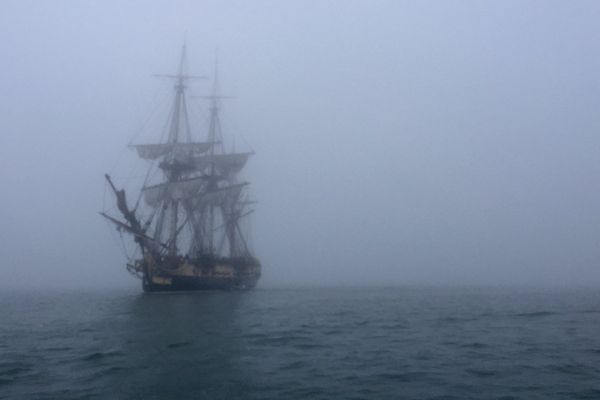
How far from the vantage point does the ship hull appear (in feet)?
265

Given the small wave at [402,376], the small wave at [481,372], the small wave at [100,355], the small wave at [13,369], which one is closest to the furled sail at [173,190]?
the small wave at [100,355]

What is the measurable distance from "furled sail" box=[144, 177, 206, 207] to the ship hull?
34.0 ft

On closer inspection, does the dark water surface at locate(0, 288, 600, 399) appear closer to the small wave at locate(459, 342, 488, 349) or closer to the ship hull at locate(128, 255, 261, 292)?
the small wave at locate(459, 342, 488, 349)

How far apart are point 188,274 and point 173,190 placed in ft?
46.4

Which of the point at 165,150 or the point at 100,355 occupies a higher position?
the point at 165,150

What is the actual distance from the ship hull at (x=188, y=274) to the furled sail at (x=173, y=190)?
34.0 feet

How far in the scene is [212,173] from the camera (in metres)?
104

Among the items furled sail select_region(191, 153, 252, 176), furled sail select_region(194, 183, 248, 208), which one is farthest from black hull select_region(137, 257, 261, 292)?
furled sail select_region(191, 153, 252, 176)

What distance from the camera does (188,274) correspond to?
84.2 meters

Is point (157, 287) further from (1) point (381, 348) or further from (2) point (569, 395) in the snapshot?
(2) point (569, 395)

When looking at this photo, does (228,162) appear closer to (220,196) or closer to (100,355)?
(220,196)

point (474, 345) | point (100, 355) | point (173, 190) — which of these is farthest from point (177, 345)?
point (173, 190)

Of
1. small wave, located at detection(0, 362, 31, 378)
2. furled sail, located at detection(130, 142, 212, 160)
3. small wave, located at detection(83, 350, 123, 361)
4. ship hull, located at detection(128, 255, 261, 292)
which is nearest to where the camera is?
small wave, located at detection(0, 362, 31, 378)

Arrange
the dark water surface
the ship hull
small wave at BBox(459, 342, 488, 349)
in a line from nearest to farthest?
1. the dark water surface
2. small wave at BBox(459, 342, 488, 349)
3. the ship hull
